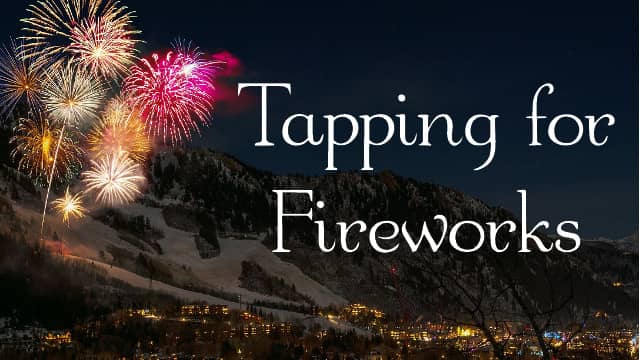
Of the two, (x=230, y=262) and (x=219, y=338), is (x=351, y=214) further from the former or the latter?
(x=219, y=338)

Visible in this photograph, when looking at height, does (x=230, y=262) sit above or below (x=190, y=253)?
below

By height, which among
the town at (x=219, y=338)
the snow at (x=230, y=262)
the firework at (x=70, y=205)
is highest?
the firework at (x=70, y=205)

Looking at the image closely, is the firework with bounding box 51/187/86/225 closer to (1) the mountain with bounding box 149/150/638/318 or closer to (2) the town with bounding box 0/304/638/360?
(2) the town with bounding box 0/304/638/360

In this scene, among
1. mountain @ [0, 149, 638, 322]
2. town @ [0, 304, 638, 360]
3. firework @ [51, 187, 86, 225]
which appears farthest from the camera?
mountain @ [0, 149, 638, 322]

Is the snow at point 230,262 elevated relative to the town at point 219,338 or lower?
elevated

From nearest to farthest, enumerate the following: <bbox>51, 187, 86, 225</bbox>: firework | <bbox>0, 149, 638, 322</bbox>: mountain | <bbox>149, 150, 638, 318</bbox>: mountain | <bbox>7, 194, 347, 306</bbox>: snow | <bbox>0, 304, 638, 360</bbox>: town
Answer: <bbox>0, 304, 638, 360</bbox>: town < <bbox>51, 187, 86, 225</bbox>: firework < <bbox>7, 194, 347, 306</bbox>: snow < <bbox>0, 149, 638, 322</bbox>: mountain < <bbox>149, 150, 638, 318</bbox>: mountain

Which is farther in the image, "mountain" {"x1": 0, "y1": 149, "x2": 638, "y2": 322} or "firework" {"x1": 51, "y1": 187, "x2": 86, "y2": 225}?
"mountain" {"x1": 0, "y1": 149, "x2": 638, "y2": 322}

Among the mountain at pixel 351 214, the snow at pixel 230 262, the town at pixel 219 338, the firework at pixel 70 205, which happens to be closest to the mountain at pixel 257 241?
the snow at pixel 230 262

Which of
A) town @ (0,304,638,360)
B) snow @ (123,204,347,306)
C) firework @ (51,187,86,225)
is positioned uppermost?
firework @ (51,187,86,225)

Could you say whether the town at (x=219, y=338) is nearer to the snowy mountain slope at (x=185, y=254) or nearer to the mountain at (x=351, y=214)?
the snowy mountain slope at (x=185, y=254)

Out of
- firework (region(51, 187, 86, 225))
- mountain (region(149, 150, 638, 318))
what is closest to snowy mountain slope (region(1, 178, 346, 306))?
firework (region(51, 187, 86, 225))

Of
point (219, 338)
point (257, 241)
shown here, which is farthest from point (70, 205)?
point (257, 241)
